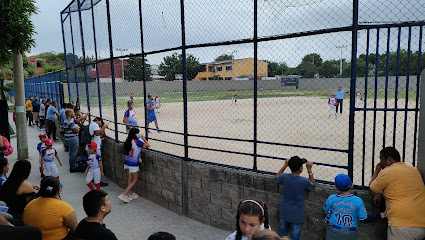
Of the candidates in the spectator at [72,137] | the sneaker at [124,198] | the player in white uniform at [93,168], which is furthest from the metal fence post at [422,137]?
the spectator at [72,137]

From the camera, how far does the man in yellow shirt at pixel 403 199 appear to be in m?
3.10

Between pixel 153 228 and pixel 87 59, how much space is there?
7.05 m

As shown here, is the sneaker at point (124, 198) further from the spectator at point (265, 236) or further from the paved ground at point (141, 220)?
the spectator at point (265, 236)

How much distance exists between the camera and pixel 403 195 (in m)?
3.16

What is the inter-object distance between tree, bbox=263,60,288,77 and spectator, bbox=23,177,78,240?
315 cm

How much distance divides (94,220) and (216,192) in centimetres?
264

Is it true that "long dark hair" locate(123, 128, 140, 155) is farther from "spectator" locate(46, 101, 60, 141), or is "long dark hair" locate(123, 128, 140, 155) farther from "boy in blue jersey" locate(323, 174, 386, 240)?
"spectator" locate(46, 101, 60, 141)

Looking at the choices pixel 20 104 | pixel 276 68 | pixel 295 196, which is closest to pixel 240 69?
pixel 276 68

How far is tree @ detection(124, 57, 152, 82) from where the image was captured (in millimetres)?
7020

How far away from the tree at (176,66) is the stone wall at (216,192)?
5.21ft

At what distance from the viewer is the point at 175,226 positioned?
5.17 meters

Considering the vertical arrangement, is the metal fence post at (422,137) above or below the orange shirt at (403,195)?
above

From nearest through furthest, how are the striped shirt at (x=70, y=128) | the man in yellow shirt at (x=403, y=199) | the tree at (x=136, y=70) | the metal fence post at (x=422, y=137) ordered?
1. the man in yellow shirt at (x=403, y=199)
2. the metal fence post at (x=422, y=137)
3. the tree at (x=136, y=70)
4. the striped shirt at (x=70, y=128)

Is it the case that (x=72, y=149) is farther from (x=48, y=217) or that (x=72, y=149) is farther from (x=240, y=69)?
(x=48, y=217)
